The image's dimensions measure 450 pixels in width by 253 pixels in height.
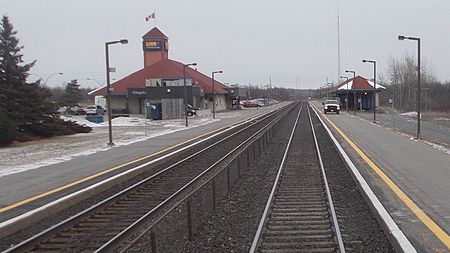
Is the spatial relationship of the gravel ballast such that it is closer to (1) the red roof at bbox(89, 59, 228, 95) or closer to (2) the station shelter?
(1) the red roof at bbox(89, 59, 228, 95)

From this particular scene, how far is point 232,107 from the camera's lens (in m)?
103

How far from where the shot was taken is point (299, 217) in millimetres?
9695

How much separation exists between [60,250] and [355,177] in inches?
321

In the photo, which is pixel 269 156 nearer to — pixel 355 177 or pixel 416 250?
pixel 355 177

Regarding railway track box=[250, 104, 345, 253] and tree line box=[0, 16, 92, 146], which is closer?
railway track box=[250, 104, 345, 253]

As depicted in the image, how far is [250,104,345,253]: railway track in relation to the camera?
759cm

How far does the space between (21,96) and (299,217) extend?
87.5 ft

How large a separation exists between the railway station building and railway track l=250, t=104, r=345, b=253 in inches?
1489

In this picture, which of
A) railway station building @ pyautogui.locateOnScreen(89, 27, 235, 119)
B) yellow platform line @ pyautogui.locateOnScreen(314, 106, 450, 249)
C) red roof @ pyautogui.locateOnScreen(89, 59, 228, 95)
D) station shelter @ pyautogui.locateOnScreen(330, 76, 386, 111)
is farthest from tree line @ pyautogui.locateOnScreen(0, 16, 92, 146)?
station shelter @ pyautogui.locateOnScreen(330, 76, 386, 111)

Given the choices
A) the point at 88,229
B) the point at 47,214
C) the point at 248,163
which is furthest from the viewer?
the point at 248,163

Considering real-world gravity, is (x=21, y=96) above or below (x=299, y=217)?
above

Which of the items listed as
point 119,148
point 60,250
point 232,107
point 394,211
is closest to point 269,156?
point 119,148

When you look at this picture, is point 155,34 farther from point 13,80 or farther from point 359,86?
point 13,80

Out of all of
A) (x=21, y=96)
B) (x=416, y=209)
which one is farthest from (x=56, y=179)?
(x=21, y=96)
